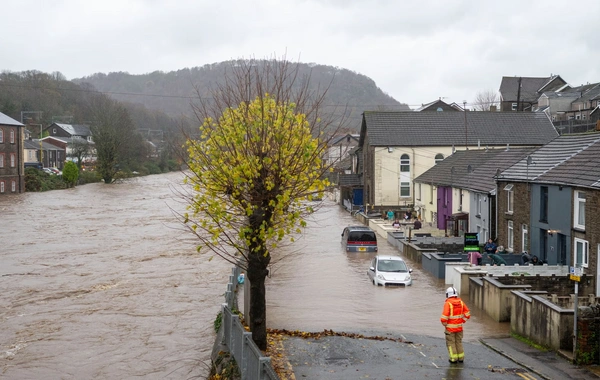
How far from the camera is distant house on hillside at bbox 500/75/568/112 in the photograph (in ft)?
327

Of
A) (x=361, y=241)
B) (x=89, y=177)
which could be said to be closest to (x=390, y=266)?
(x=361, y=241)

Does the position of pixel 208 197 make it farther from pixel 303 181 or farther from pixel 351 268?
pixel 351 268

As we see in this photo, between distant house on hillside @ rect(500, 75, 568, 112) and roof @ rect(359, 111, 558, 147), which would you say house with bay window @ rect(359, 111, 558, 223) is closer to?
roof @ rect(359, 111, 558, 147)

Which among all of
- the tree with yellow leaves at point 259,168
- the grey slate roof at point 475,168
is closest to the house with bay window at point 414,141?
the grey slate roof at point 475,168

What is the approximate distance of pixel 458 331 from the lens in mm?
13383

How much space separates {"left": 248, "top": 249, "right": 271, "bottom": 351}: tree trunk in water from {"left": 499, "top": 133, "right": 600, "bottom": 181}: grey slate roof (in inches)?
614

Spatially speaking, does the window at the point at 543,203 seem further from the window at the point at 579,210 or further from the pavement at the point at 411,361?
the pavement at the point at 411,361

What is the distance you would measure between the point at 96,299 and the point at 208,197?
13.1m

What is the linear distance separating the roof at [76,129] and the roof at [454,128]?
77.0m

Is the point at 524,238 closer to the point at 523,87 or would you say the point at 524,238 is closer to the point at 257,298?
the point at 257,298

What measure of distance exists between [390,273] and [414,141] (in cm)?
3271

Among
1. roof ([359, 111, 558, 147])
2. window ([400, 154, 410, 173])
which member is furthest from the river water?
roof ([359, 111, 558, 147])

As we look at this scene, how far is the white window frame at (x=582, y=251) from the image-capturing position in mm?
21891

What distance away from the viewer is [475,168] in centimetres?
3947
